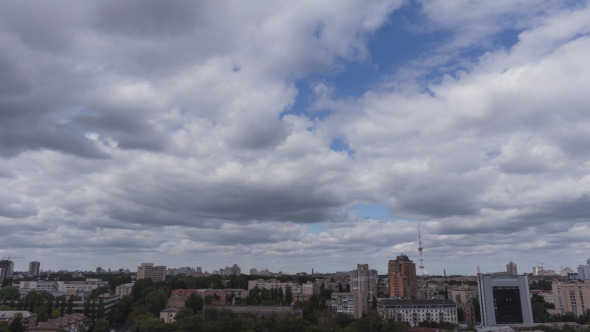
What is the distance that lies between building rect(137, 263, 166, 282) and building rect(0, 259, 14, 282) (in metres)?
48.5

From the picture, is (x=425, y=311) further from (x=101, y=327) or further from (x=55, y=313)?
(x=55, y=313)

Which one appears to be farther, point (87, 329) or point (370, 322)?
point (87, 329)

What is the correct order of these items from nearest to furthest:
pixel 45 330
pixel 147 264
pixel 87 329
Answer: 1. pixel 45 330
2. pixel 87 329
3. pixel 147 264

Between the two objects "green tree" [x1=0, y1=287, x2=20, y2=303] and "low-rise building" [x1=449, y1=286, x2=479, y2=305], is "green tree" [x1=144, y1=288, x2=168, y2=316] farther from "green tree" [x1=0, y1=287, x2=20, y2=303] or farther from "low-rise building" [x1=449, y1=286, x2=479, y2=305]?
"low-rise building" [x1=449, y1=286, x2=479, y2=305]

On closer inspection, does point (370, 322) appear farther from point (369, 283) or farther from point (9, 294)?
point (9, 294)

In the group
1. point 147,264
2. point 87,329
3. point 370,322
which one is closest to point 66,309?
point 87,329

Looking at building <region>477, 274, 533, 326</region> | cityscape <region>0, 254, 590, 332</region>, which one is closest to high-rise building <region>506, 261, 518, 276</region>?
cityscape <region>0, 254, 590, 332</region>

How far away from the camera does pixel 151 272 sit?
14125 cm

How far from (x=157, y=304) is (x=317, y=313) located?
84.4ft

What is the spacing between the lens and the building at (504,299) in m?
64.9

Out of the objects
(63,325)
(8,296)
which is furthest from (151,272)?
(63,325)

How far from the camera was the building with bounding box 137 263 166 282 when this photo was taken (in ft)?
456

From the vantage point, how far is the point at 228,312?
5247 cm

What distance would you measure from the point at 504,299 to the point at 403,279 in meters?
35.9
